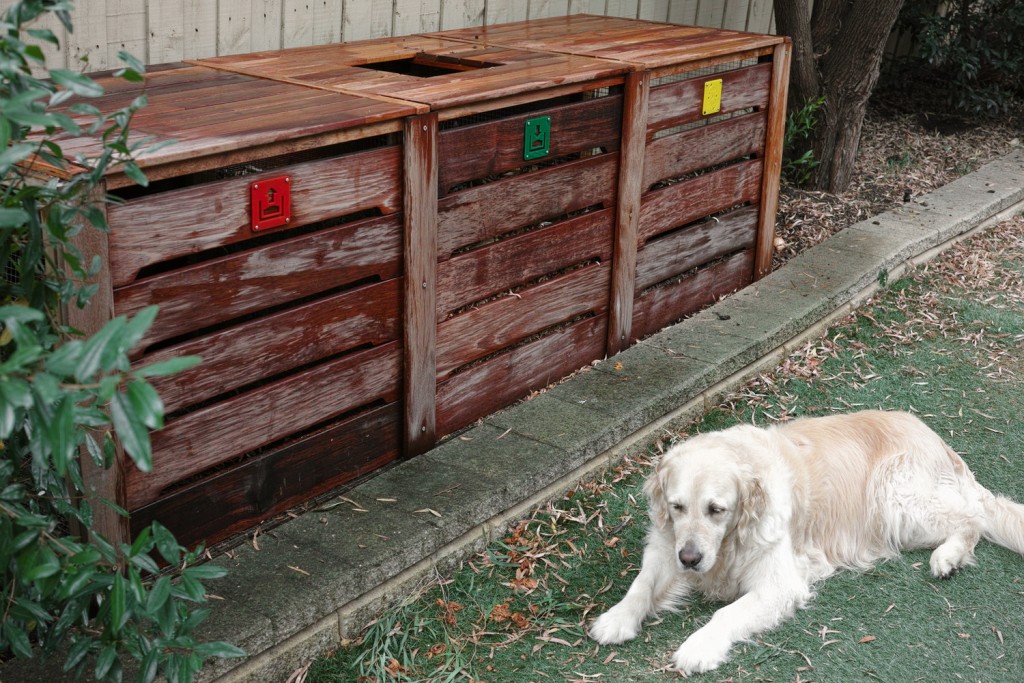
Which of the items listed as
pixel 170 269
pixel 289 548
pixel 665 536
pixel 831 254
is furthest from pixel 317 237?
pixel 831 254

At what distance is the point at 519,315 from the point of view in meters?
4.58

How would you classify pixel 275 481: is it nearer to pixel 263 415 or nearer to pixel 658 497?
pixel 263 415

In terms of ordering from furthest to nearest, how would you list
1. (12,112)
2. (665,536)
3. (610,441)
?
(610,441) < (665,536) < (12,112)

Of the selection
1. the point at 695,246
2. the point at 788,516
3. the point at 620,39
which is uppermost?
the point at 620,39

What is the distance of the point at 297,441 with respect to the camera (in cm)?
377

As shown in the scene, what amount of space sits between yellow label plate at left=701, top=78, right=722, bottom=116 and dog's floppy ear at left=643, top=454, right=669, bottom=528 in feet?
7.45

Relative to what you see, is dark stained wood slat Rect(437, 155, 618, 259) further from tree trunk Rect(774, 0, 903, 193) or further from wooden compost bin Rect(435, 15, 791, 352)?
tree trunk Rect(774, 0, 903, 193)

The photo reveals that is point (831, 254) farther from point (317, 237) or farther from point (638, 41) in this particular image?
point (317, 237)

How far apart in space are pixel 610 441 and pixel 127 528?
2.00m

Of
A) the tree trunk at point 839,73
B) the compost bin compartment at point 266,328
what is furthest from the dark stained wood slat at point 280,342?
the tree trunk at point 839,73

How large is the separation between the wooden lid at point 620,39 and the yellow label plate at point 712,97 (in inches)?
5.7

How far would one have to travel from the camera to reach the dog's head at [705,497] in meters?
3.48

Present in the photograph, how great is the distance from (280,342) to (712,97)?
2765mm

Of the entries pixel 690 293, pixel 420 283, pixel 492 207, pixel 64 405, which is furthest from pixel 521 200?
pixel 64 405
